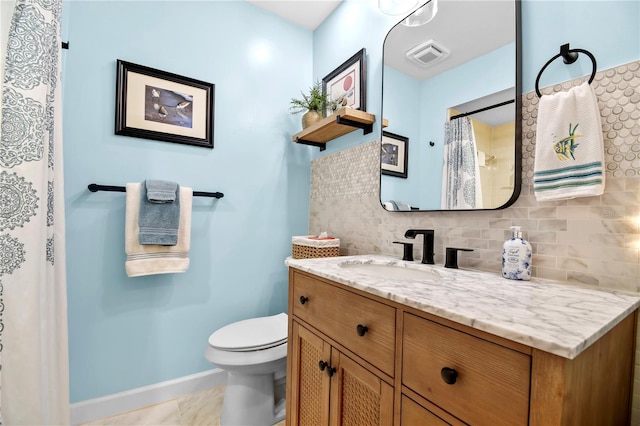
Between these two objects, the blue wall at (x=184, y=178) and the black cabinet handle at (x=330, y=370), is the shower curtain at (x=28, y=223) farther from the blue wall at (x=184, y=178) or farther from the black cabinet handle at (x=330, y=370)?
the black cabinet handle at (x=330, y=370)

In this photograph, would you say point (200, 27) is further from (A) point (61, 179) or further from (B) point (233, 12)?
(A) point (61, 179)

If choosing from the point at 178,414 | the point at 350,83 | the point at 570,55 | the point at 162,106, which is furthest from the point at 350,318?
the point at 162,106

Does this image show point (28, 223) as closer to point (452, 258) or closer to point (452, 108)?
point (452, 258)

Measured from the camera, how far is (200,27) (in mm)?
1806

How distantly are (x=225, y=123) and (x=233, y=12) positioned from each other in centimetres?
75

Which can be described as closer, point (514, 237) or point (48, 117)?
point (514, 237)

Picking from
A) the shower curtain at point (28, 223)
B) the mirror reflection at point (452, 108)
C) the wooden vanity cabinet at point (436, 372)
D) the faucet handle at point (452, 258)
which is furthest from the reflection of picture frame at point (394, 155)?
the shower curtain at point (28, 223)

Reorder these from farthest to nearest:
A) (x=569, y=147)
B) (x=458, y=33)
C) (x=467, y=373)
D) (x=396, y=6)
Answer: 1. (x=396, y=6)
2. (x=458, y=33)
3. (x=569, y=147)
4. (x=467, y=373)

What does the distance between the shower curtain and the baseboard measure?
481 millimetres

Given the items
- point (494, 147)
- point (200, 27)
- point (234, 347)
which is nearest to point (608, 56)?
point (494, 147)

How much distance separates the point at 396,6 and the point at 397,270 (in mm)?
1293

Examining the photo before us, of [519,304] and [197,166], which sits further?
[197,166]

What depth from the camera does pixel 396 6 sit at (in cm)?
144

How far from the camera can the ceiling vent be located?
4.22 ft
